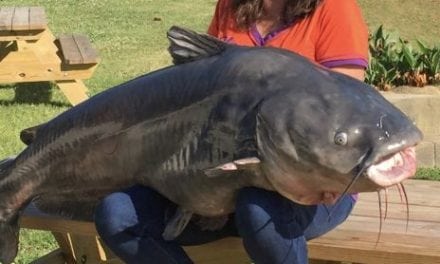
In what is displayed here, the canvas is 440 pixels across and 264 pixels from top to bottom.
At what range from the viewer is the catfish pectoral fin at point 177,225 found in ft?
9.07

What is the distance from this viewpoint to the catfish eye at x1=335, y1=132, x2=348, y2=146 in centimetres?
235

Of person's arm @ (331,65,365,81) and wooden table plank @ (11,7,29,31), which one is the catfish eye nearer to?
person's arm @ (331,65,365,81)

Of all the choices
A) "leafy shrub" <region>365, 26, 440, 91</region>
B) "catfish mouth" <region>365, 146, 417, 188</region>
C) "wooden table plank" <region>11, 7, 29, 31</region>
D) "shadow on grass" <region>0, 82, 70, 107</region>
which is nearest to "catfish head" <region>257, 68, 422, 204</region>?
A: "catfish mouth" <region>365, 146, 417, 188</region>

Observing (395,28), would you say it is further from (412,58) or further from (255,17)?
(255,17)

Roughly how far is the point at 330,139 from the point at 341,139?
0.03 meters

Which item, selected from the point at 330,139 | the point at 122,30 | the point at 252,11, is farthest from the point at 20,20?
the point at 330,139

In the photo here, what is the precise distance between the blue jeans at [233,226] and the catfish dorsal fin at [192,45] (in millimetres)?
492

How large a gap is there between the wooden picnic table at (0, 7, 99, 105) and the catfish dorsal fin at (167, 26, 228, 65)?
4522 millimetres

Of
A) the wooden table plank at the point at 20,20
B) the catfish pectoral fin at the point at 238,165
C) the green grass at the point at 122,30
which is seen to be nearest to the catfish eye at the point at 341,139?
the catfish pectoral fin at the point at 238,165

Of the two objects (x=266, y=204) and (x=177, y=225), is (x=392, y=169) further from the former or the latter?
(x=177, y=225)

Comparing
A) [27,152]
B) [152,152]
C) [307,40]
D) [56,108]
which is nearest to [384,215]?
[307,40]

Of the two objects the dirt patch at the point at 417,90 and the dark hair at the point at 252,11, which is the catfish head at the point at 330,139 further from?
the dirt patch at the point at 417,90

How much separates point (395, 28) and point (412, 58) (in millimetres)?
4348

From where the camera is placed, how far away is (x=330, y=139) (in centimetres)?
237
